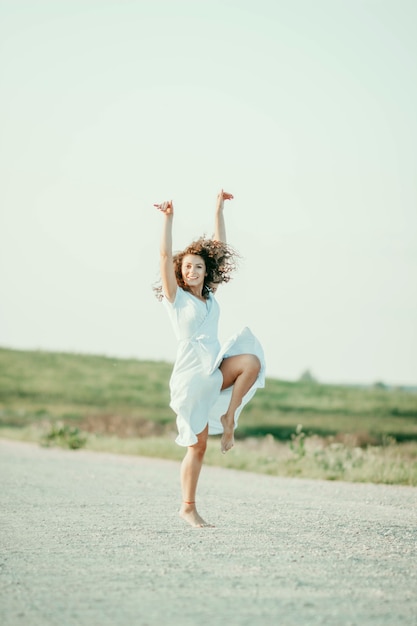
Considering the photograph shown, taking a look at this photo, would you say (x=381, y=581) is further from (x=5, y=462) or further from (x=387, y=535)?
(x=5, y=462)

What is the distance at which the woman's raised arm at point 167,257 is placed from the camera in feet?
27.2

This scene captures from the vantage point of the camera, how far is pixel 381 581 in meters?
5.98

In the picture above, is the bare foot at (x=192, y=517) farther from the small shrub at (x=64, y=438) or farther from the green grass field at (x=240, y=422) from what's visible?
the small shrub at (x=64, y=438)

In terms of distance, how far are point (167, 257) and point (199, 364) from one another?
3.00 ft

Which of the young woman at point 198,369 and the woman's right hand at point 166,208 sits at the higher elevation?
the woman's right hand at point 166,208

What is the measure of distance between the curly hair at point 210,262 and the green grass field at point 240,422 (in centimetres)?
682

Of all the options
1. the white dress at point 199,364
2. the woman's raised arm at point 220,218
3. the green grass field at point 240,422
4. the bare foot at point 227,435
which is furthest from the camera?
the green grass field at point 240,422

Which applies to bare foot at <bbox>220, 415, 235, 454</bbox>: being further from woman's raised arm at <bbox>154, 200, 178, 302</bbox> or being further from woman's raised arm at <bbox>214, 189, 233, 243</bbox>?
woman's raised arm at <bbox>214, 189, 233, 243</bbox>

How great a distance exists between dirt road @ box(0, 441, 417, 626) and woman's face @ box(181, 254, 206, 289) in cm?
202

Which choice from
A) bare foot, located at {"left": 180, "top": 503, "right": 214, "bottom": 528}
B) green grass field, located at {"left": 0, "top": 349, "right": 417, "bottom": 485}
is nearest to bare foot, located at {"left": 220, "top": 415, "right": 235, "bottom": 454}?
bare foot, located at {"left": 180, "top": 503, "right": 214, "bottom": 528}

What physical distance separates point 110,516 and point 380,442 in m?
14.0

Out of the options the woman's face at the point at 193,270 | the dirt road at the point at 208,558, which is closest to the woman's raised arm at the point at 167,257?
the woman's face at the point at 193,270

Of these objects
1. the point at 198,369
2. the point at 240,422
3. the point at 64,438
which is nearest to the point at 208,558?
the point at 198,369

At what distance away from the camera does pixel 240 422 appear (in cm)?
2814
